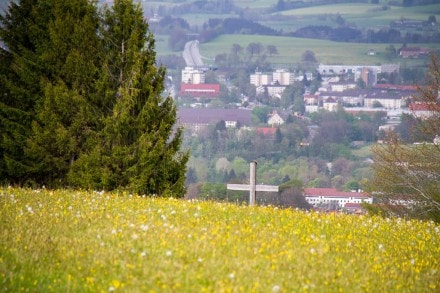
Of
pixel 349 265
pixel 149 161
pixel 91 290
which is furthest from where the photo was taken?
pixel 149 161

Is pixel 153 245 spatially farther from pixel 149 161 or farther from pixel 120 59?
pixel 120 59

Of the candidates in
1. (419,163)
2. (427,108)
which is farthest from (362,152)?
(419,163)

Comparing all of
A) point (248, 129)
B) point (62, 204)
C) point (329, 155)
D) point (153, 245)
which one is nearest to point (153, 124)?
point (62, 204)

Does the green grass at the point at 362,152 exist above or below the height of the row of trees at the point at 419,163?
below

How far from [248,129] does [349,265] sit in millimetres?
157770

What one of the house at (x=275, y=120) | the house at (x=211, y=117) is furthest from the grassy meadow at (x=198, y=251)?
the house at (x=275, y=120)

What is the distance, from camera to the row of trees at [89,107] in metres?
28.9

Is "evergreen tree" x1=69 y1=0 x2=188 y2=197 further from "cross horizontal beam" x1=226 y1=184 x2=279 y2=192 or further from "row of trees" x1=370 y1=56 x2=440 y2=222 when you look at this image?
"row of trees" x1=370 y1=56 x2=440 y2=222

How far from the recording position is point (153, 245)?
37.2 ft

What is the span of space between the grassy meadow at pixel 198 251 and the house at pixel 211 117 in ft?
493

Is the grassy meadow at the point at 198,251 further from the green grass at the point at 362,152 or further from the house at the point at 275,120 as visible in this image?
the house at the point at 275,120

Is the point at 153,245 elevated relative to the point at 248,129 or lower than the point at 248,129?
elevated

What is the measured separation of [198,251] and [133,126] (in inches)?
743

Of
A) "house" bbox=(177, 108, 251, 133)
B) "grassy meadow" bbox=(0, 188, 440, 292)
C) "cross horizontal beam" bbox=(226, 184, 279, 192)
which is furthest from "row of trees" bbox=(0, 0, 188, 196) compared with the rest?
"house" bbox=(177, 108, 251, 133)
